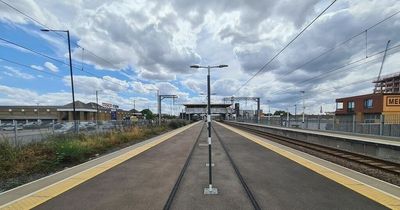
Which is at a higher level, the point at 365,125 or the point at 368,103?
the point at 368,103

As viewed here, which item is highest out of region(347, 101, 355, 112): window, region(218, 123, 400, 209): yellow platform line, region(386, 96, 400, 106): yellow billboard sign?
region(386, 96, 400, 106): yellow billboard sign

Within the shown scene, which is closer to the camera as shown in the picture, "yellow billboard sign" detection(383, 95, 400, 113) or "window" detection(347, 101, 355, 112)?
"yellow billboard sign" detection(383, 95, 400, 113)

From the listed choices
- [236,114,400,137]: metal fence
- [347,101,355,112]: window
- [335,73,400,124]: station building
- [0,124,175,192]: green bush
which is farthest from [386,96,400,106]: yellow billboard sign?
[0,124,175,192]: green bush

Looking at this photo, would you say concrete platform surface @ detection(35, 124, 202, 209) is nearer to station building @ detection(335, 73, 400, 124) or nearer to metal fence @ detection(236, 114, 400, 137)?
metal fence @ detection(236, 114, 400, 137)

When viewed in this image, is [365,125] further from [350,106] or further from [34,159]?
[350,106]

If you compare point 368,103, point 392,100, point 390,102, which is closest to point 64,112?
point 368,103

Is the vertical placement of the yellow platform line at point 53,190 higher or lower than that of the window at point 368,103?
lower

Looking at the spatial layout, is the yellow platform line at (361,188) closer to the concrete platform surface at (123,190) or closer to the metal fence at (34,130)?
the concrete platform surface at (123,190)

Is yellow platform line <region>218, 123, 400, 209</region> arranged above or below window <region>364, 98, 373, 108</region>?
below

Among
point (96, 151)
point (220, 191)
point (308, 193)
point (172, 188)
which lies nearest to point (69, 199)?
point (172, 188)

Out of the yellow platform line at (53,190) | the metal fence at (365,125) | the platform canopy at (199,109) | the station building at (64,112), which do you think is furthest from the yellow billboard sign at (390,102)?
the platform canopy at (199,109)

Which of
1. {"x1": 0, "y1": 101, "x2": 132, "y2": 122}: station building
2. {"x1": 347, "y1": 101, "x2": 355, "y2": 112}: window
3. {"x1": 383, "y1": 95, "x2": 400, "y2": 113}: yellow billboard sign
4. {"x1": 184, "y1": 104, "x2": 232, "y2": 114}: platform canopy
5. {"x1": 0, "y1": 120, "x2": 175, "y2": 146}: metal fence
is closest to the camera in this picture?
{"x1": 0, "y1": 120, "x2": 175, "y2": 146}: metal fence

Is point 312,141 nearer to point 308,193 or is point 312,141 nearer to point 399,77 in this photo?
point 308,193

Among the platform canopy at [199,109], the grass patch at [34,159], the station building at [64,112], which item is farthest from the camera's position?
the platform canopy at [199,109]
